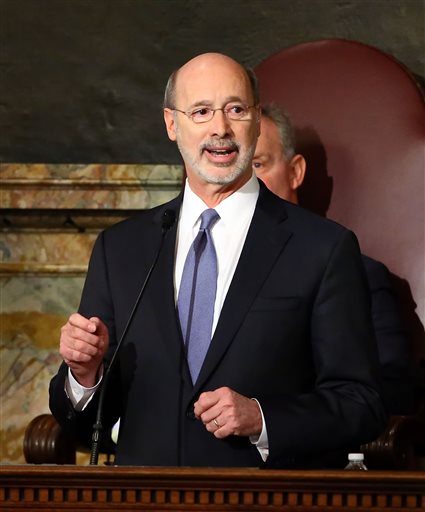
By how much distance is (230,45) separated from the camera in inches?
179

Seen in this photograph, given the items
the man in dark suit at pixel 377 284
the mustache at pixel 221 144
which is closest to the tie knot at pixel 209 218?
the mustache at pixel 221 144

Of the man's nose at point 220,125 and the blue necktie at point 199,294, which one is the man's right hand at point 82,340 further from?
the man's nose at point 220,125

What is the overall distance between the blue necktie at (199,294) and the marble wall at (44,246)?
1588mm

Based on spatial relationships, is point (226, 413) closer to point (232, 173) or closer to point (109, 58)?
point (232, 173)

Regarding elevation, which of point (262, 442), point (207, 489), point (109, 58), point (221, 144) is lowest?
point (207, 489)

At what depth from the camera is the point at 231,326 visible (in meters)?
2.71

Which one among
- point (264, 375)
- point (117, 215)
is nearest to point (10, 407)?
point (117, 215)

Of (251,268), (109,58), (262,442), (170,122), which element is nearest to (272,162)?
(170,122)

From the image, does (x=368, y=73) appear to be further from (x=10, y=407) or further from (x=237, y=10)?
(x=10, y=407)

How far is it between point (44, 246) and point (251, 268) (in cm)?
186

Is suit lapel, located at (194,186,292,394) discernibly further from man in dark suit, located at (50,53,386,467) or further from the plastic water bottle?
the plastic water bottle

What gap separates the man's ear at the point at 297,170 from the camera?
155 inches

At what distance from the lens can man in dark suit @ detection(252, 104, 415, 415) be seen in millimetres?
3650

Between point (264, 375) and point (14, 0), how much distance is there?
8.00ft
